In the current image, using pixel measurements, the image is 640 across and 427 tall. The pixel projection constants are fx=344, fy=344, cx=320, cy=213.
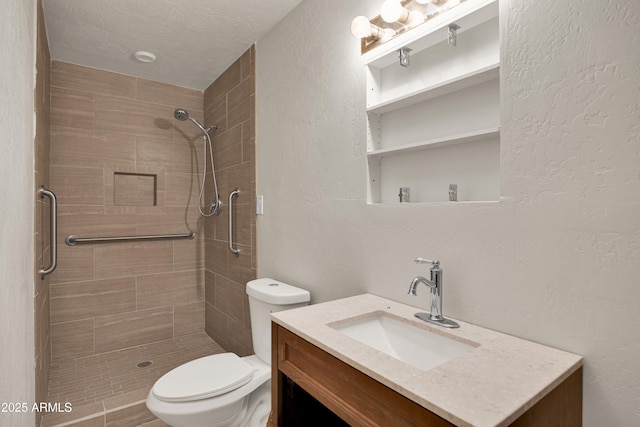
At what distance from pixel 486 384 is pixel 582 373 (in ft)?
1.09

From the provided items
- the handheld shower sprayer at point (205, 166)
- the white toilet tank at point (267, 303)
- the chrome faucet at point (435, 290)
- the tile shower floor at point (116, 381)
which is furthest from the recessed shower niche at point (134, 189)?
the chrome faucet at point (435, 290)

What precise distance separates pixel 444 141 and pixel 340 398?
83cm

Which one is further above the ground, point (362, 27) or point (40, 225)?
point (362, 27)

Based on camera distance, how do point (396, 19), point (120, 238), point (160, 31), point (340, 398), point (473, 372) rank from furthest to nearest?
point (120, 238), point (160, 31), point (396, 19), point (340, 398), point (473, 372)

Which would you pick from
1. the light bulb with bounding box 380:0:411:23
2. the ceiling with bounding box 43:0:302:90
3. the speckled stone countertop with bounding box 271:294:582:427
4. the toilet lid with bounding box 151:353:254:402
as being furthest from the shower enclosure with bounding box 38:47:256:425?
the speckled stone countertop with bounding box 271:294:582:427

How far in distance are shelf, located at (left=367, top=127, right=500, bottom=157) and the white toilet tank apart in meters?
0.79

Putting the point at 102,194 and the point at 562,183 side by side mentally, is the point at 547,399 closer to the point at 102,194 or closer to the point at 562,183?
the point at 562,183

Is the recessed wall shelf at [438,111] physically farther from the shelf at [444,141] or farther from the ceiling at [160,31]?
the ceiling at [160,31]

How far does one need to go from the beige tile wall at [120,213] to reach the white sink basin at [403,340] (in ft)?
7.20

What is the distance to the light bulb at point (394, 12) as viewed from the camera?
118cm

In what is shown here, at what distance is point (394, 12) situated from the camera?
1.19 metres

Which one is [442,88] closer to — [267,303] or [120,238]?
[267,303]

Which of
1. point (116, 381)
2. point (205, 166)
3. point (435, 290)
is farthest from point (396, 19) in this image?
point (116, 381)

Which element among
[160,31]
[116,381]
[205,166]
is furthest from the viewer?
[205,166]
